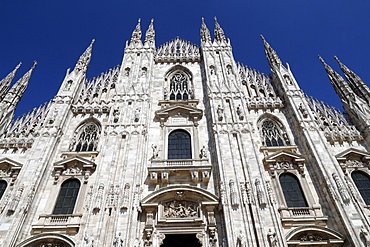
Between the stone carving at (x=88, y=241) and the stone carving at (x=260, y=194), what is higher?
the stone carving at (x=260, y=194)

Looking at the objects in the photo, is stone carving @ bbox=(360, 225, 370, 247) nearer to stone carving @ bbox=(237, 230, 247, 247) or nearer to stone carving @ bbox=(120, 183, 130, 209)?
A: stone carving @ bbox=(237, 230, 247, 247)

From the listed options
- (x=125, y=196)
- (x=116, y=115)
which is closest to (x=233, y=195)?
(x=125, y=196)

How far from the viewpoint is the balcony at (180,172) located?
46.0ft

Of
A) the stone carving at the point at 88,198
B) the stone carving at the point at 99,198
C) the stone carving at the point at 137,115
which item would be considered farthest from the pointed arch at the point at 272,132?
the stone carving at the point at 88,198

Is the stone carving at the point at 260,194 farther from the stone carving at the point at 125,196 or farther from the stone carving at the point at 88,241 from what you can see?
the stone carving at the point at 88,241

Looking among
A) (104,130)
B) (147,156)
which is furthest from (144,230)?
(104,130)

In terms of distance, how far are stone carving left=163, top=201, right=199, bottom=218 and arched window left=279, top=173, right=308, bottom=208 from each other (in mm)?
4715

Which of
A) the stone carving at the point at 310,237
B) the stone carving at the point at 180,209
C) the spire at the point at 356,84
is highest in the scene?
the spire at the point at 356,84

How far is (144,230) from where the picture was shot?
1230 cm

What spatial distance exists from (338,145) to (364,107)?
134 inches

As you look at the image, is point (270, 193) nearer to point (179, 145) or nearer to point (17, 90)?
point (179, 145)

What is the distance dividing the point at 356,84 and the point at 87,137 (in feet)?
61.6

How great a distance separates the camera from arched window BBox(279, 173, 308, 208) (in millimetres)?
13383

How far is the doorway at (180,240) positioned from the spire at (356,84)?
14.4 meters
